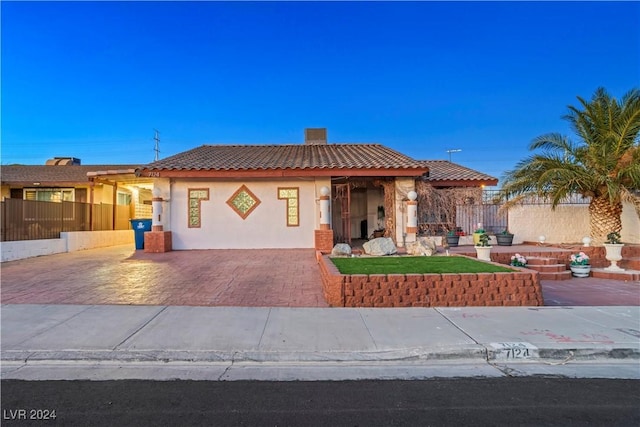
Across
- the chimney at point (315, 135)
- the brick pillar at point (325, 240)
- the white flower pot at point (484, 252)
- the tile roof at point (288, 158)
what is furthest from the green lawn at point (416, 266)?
the chimney at point (315, 135)

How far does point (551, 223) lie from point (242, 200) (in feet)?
41.6

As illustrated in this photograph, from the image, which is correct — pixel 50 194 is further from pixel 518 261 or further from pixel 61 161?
pixel 518 261

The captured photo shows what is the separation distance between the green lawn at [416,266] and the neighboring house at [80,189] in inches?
588

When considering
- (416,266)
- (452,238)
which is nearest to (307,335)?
(416,266)

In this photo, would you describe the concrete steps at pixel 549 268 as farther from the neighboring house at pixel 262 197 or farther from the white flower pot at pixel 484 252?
the neighboring house at pixel 262 197

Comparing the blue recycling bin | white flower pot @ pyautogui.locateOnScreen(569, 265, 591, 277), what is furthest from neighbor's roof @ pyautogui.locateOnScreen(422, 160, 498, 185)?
the blue recycling bin

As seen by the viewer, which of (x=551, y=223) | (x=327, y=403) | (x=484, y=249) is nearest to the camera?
(x=327, y=403)

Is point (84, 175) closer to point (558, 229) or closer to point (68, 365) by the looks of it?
point (68, 365)

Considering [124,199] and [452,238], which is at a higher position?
[124,199]

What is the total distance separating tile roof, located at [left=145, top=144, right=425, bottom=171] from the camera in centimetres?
1490

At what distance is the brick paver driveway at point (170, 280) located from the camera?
310 inches

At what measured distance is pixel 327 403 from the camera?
3.89 meters

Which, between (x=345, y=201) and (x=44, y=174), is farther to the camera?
(x=44, y=174)

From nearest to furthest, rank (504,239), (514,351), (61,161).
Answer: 1. (514,351)
2. (504,239)
3. (61,161)
